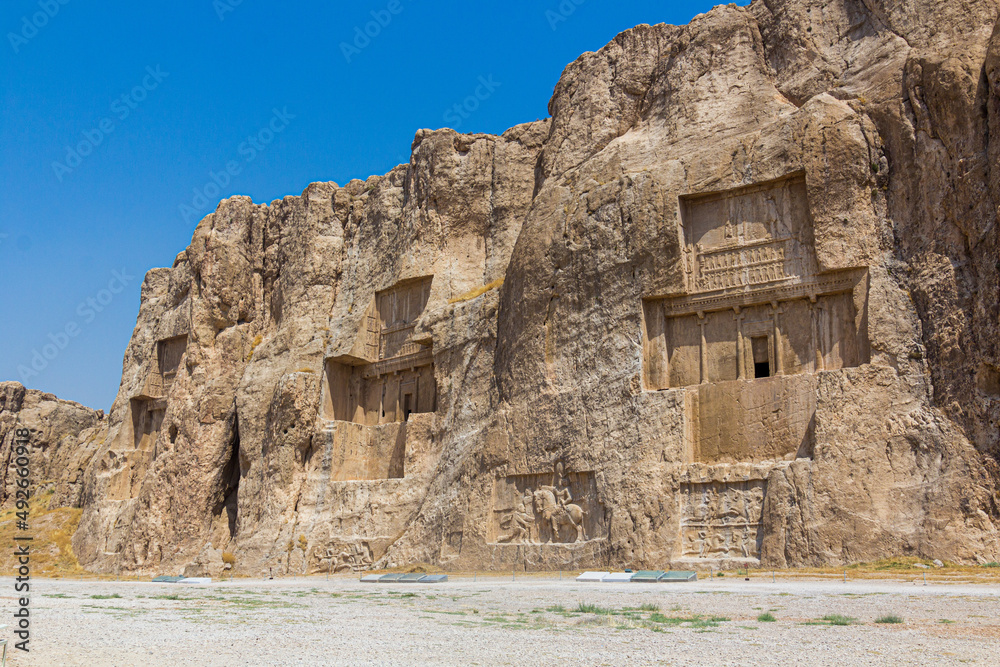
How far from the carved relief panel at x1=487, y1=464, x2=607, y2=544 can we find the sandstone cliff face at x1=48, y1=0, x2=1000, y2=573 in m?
0.06

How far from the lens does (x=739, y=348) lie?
23.4 meters

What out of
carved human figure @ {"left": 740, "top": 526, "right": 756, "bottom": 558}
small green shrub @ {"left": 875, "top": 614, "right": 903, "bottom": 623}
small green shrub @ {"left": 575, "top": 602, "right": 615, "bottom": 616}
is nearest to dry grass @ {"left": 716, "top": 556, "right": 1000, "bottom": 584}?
carved human figure @ {"left": 740, "top": 526, "right": 756, "bottom": 558}

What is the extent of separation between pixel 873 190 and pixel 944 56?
3258 millimetres

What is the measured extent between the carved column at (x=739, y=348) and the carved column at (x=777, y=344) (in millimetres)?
800

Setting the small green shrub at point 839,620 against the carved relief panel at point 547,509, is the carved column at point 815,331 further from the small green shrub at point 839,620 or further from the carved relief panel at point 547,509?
the small green shrub at point 839,620

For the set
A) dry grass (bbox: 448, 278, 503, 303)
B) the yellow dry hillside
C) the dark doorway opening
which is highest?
dry grass (bbox: 448, 278, 503, 303)

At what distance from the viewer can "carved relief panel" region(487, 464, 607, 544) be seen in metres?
23.4

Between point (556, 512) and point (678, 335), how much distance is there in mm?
5482

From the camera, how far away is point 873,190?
2211cm

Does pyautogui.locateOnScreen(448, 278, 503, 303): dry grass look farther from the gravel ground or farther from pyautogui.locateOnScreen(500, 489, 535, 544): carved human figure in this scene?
the gravel ground

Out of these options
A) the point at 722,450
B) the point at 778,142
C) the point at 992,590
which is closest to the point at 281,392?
the point at 722,450

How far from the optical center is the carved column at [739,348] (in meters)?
23.2

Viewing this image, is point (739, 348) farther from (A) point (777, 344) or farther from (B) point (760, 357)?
(A) point (777, 344)

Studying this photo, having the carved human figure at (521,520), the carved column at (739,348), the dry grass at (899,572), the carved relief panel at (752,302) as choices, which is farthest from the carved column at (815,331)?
the carved human figure at (521,520)
